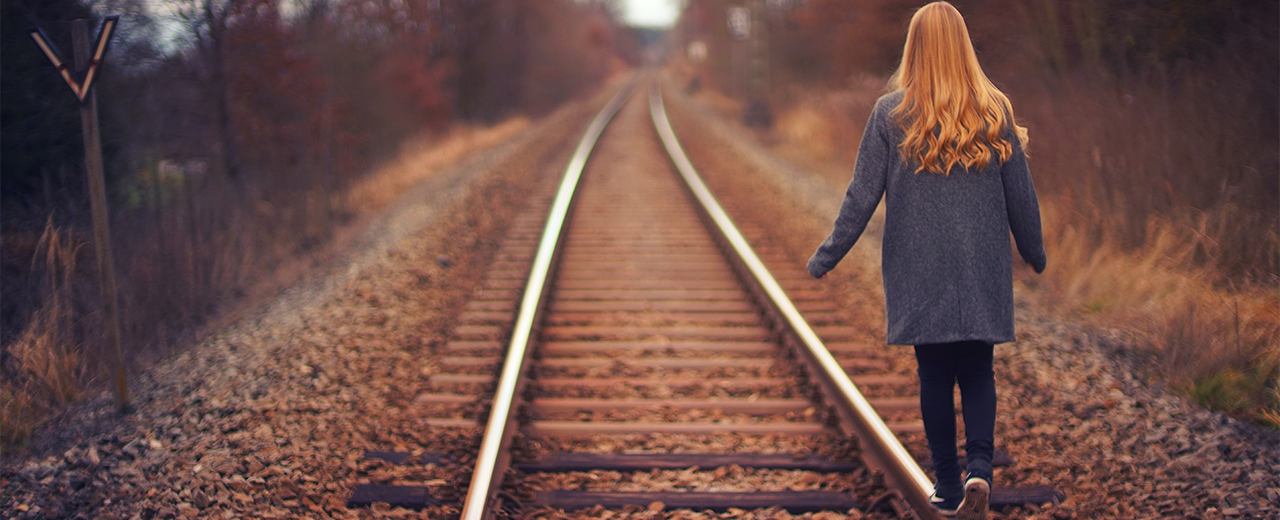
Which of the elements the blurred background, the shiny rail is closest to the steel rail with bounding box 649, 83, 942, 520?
the shiny rail

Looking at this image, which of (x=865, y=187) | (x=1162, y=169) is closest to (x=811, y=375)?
(x=865, y=187)

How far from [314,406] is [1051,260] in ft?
17.3

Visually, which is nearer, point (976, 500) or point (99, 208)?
point (976, 500)

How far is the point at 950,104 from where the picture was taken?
2.51m

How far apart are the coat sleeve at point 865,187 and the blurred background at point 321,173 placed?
5.83 ft

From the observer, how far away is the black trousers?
2.78 metres

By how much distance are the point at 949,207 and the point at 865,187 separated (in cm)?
27

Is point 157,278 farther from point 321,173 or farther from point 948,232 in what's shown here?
point 948,232

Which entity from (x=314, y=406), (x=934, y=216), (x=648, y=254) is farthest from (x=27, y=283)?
(x=934, y=216)

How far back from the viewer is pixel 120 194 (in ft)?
21.1

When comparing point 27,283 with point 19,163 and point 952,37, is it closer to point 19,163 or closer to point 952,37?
point 19,163

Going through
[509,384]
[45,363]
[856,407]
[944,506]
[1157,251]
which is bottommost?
[944,506]

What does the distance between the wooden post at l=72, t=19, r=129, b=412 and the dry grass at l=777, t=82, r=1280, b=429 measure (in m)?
5.07

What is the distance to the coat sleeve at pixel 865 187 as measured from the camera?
8.80 ft
